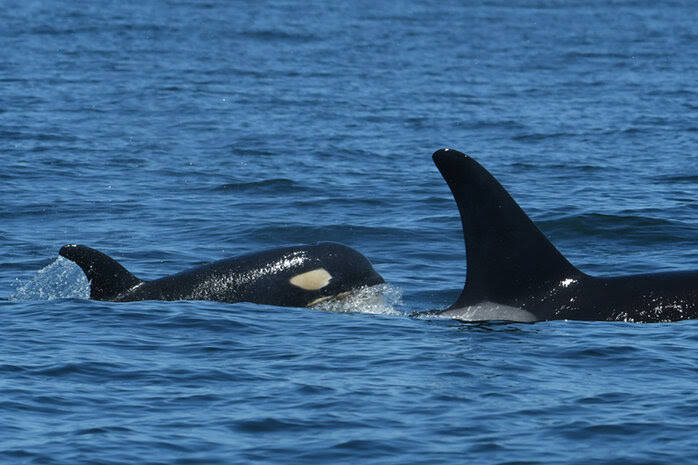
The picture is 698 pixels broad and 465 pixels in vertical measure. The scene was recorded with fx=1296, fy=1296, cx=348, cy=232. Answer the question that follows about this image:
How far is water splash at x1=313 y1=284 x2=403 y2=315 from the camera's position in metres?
14.1

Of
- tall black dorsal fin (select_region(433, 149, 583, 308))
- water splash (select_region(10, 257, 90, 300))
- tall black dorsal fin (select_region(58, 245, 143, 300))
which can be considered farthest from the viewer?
water splash (select_region(10, 257, 90, 300))

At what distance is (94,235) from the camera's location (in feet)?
64.7

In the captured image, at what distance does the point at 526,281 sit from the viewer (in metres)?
12.5

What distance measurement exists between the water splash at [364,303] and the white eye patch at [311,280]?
19 cm

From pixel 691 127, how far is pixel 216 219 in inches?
596

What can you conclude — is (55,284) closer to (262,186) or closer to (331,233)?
(331,233)

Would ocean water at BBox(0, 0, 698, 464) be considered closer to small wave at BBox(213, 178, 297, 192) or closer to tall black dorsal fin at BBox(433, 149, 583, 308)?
small wave at BBox(213, 178, 297, 192)

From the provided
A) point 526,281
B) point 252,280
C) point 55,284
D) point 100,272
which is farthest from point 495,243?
point 55,284

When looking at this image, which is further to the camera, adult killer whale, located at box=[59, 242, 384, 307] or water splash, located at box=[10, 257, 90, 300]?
water splash, located at box=[10, 257, 90, 300]

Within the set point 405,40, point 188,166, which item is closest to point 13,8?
point 405,40

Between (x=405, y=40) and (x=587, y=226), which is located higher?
(x=405, y=40)

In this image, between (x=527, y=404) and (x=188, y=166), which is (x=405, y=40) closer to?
(x=188, y=166)

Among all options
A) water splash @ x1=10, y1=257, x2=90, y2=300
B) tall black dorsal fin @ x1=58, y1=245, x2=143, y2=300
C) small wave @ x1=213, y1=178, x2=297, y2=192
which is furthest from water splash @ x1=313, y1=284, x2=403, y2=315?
small wave @ x1=213, y1=178, x2=297, y2=192

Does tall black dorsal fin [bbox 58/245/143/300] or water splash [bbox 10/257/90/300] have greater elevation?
tall black dorsal fin [bbox 58/245/143/300]
